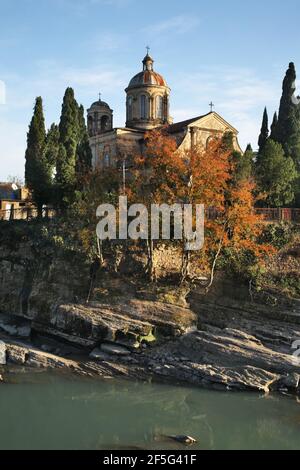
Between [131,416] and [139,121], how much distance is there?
35437mm

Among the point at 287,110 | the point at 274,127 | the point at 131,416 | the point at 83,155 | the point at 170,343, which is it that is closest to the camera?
the point at 131,416

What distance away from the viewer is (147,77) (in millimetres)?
50125

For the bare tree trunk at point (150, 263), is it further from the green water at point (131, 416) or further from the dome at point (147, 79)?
the dome at point (147, 79)

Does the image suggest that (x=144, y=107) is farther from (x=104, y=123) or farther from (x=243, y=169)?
(x=243, y=169)

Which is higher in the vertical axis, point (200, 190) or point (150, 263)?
point (200, 190)

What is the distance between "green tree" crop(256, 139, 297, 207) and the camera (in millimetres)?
36656

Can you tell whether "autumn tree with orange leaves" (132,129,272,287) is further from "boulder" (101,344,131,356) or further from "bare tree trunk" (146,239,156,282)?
"boulder" (101,344,131,356)

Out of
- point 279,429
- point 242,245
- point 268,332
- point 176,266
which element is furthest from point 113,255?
point 279,429

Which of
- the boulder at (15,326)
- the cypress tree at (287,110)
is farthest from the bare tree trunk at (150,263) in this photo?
the cypress tree at (287,110)

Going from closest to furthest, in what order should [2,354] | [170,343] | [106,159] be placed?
[2,354] → [170,343] → [106,159]

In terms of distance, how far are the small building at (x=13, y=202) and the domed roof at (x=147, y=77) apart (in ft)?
49.2

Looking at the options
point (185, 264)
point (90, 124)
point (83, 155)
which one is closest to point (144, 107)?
point (90, 124)

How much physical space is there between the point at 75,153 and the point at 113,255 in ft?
51.6

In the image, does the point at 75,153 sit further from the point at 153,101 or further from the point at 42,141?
the point at 153,101
